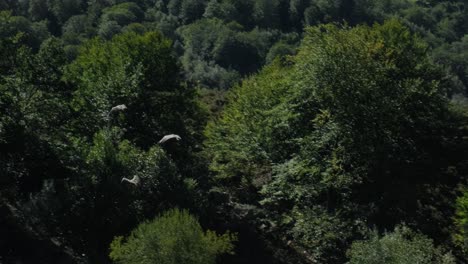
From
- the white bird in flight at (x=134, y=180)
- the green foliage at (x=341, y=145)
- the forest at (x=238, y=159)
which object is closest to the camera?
the forest at (x=238, y=159)

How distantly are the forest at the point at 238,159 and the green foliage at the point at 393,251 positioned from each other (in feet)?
0.27

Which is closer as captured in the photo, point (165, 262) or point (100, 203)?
point (165, 262)

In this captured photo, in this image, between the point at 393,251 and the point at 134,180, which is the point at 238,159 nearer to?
the point at 134,180

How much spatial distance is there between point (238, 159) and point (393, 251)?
14.0 metres

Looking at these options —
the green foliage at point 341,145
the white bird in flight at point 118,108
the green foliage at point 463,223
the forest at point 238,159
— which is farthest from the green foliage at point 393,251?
the white bird in flight at point 118,108

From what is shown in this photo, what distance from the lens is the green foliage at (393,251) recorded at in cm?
2446

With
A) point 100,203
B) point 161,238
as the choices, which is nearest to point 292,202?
point 100,203

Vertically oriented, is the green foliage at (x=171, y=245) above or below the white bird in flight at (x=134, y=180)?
above

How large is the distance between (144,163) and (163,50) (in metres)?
13.1

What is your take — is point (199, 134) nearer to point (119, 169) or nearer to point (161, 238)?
point (119, 169)

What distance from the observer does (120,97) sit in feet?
122

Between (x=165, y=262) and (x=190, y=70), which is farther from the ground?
(x=165, y=262)

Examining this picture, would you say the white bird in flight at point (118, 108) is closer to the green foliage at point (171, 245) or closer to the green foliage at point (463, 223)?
the green foliage at point (171, 245)

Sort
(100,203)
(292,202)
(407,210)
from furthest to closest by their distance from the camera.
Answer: (292,202), (407,210), (100,203)
